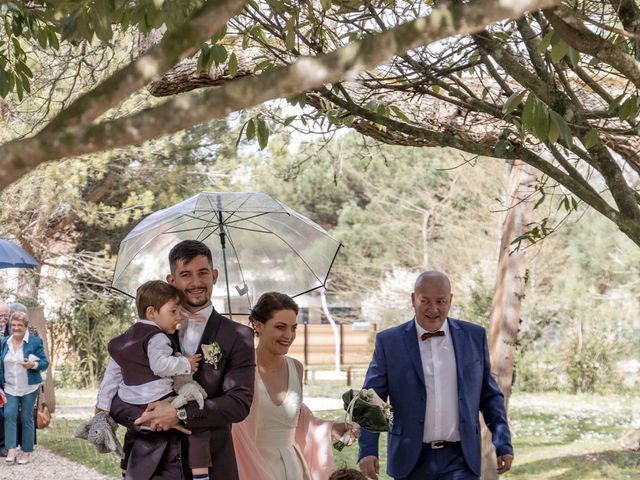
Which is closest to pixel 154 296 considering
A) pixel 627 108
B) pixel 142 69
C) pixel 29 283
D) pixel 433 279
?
pixel 433 279

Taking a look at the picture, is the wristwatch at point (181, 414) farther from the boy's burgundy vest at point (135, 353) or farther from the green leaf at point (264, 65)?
the green leaf at point (264, 65)

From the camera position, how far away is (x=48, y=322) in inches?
977

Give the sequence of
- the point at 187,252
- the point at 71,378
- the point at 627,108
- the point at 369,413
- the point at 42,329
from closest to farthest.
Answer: the point at 627,108 → the point at 187,252 → the point at 369,413 → the point at 42,329 → the point at 71,378

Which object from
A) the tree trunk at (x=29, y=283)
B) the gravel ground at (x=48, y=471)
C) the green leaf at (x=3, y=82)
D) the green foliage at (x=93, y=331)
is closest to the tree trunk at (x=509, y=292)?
the gravel ground at (x=48, y=471)

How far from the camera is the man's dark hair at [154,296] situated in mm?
4848

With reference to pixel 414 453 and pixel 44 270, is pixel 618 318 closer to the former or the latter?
pixel 44 270

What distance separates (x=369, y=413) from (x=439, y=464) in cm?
55

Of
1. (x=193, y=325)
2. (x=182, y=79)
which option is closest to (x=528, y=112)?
(x=193, y=325)

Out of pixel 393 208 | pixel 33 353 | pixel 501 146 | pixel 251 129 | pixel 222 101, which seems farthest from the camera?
pixel 393 208

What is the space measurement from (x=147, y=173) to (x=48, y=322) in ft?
13.5

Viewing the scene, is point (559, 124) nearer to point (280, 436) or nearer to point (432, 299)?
point (432, 299)

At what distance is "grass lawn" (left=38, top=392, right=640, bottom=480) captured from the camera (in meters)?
12.3

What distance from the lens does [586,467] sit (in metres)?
12.3

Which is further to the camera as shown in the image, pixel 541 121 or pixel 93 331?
pixel 93 331
